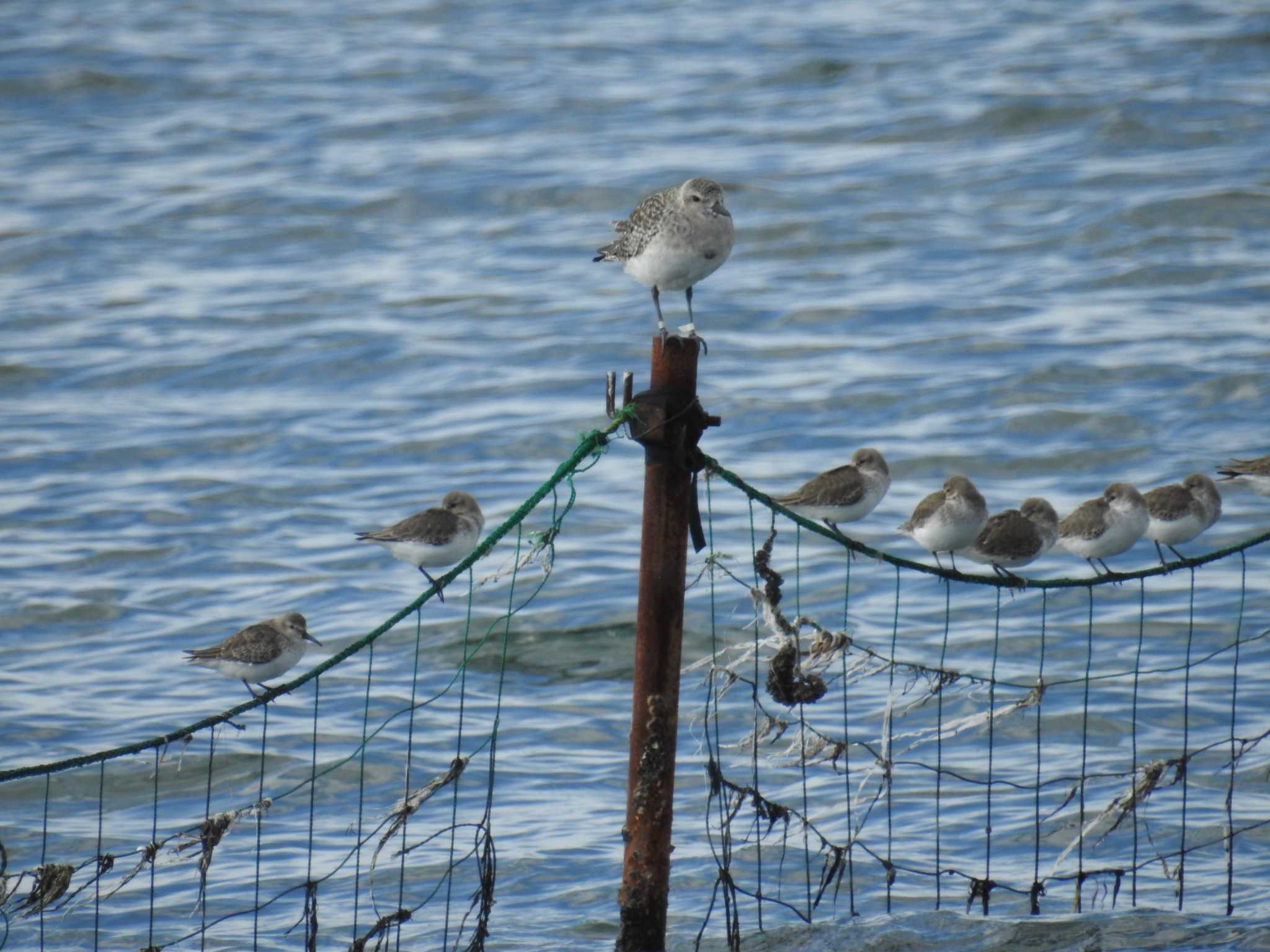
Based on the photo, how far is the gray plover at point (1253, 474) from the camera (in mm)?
10555

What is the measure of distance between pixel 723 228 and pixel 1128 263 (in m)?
17.1

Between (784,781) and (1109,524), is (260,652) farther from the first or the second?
(1109,524)

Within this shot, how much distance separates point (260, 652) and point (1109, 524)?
4637 millimetres

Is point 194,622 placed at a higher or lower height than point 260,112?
lower

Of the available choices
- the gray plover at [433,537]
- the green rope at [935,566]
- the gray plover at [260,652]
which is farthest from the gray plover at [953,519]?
the gray plover at [260,652]

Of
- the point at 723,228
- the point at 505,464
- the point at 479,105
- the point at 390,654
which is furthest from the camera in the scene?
the point at 479,105

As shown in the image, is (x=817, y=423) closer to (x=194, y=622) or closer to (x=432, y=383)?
(x=432, y=383)

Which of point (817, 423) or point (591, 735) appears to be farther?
point (817, 423)

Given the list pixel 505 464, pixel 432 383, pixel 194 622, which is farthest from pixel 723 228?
pixel 432 383

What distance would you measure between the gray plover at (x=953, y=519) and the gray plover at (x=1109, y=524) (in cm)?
71

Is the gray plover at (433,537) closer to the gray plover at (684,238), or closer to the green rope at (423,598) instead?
the gray plover at (684,238)

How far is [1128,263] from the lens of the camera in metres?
24.6

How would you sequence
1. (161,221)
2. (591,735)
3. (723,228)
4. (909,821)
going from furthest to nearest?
(161,221)
(591,735)
(909,821)
(723,228)

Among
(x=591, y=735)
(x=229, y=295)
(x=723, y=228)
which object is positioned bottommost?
(x=591, y=735)
